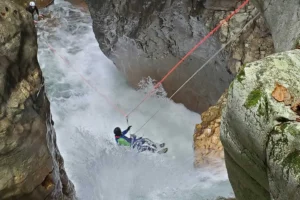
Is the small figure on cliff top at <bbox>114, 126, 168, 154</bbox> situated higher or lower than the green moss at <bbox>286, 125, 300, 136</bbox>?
lower

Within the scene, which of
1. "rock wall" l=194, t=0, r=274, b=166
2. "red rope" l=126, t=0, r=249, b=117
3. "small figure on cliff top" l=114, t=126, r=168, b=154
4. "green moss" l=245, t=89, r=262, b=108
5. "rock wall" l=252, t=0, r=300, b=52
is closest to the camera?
"green moss" l=245, t=89, r=262, b=108

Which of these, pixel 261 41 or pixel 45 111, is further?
pixel 261 41

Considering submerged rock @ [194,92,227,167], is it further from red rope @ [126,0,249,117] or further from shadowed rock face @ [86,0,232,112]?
red rope @ [126,0,249,117]

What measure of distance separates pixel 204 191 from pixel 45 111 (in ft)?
12.5

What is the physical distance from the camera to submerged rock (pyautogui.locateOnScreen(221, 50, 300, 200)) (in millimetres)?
3221

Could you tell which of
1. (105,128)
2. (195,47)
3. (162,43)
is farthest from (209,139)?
(105,128)

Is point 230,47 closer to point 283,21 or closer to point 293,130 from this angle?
point 283,21

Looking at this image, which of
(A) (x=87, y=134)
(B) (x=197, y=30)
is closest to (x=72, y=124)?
(A) (x=87, y=134)

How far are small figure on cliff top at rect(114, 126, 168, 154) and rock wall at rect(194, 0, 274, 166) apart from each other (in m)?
1.16

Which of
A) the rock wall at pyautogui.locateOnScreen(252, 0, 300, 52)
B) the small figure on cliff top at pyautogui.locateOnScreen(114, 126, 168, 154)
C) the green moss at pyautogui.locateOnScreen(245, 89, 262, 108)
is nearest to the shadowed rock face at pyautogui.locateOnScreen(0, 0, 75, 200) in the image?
the small figure on cliff top at pyautogui.locateOnScreen(114, 126, 168, 154)

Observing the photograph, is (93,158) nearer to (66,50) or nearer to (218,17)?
(218,17)

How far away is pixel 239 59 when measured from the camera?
8.59 m

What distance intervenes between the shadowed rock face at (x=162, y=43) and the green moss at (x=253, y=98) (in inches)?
221

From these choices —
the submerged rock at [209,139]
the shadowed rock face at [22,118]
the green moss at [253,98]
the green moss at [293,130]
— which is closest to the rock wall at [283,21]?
the green moss at [253,98]
